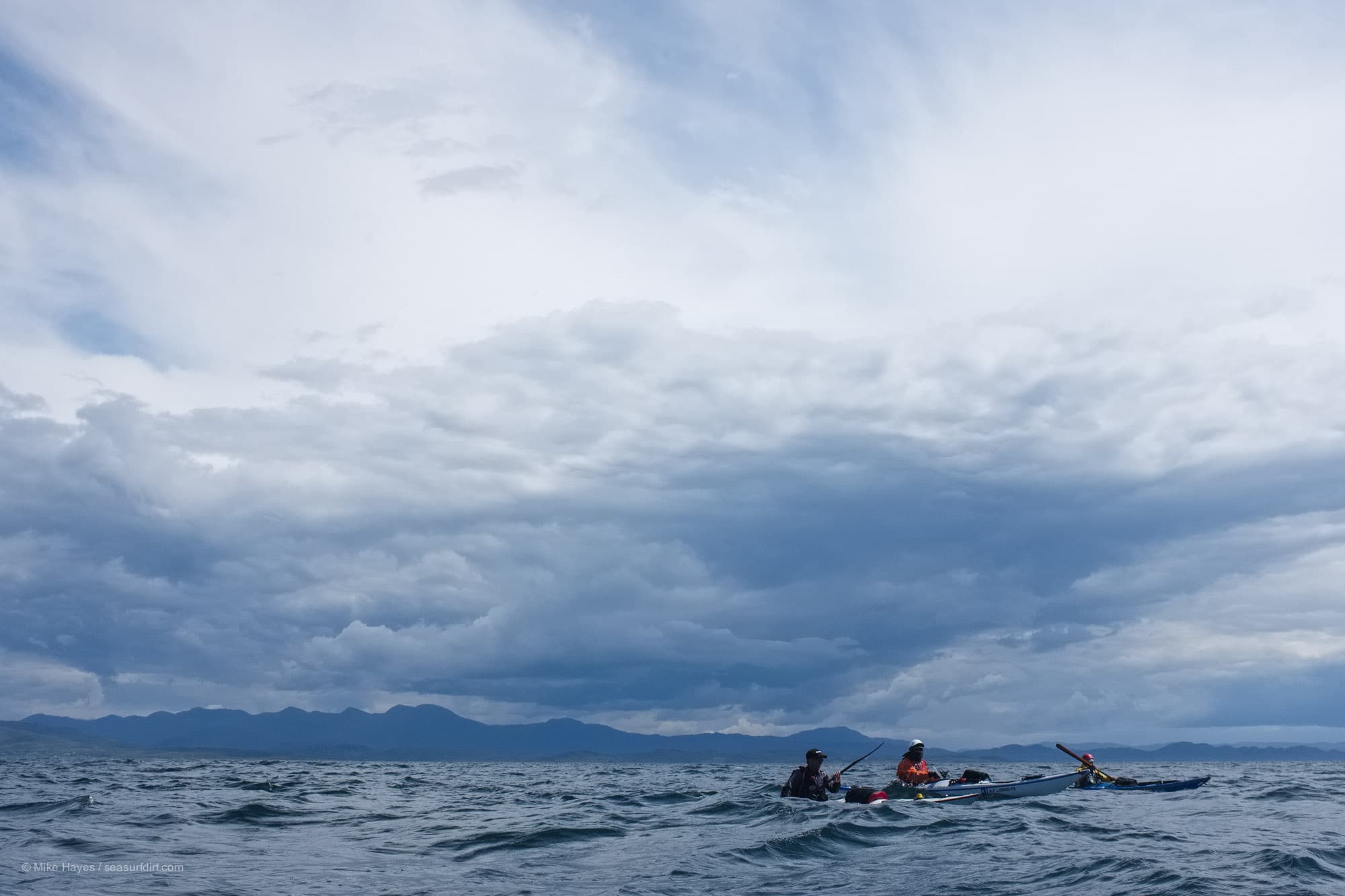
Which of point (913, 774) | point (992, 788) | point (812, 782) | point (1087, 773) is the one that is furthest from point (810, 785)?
point (1087, 773)

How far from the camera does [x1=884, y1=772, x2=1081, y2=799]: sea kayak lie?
3853 centimetres

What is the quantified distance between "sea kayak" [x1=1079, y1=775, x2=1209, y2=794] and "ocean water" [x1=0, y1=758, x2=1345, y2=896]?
79 centimetres

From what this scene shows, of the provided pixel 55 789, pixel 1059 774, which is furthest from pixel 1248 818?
pixel 55 789

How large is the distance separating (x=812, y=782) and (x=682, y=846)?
1073 centimetres

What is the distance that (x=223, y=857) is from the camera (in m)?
25.6

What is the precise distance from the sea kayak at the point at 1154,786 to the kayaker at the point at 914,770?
9492mm

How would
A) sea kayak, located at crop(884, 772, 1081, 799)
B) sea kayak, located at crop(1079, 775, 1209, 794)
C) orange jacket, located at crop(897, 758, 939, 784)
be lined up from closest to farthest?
sea kayak, located at crop(884, 772, 1081, 799) < orange jacket, located at crop(897, 758, 939, 784) < sea kayak, located at crop(1079, 775, 1209, 794)

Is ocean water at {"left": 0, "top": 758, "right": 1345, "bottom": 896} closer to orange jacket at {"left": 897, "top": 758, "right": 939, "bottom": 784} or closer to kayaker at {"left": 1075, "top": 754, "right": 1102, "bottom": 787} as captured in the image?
kayaker at {"left": 1075, "top": 754, "right": 1102, "bottom": 787}

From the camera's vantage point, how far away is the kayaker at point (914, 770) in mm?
39812

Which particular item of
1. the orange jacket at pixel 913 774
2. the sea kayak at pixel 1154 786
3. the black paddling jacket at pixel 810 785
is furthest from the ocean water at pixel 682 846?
the orange jacket at pixel 913 774

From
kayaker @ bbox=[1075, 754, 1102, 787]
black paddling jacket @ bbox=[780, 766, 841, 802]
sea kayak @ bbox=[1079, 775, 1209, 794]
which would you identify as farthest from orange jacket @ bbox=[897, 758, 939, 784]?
sea kayak @ bbox=[1079, 775, 1209, 794]

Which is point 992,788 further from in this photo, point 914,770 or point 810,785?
point 810,785

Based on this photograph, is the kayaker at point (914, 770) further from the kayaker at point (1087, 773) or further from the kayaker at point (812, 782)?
the kayaker at point (1087, 773)

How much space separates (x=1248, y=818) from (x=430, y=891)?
1184 inches
